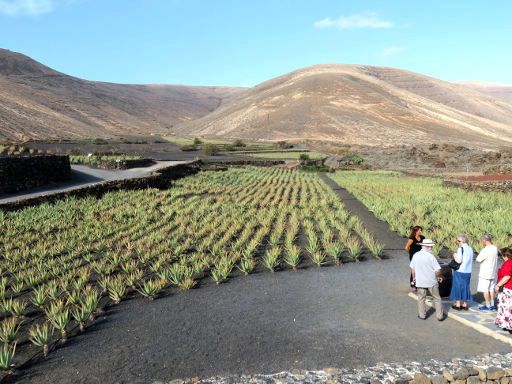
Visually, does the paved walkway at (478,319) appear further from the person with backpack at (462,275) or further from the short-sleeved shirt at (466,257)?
the short-sleeved shirt at (466,257)

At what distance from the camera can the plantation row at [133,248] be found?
9.88 metres

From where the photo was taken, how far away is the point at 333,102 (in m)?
151

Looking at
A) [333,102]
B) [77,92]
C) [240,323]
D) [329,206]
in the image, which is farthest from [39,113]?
[240,323]

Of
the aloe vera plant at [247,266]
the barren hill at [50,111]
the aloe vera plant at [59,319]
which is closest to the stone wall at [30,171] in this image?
the aloe vera plant at [247,266]

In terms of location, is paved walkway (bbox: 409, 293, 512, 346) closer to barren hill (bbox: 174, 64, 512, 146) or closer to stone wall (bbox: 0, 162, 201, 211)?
stone wall (bbox: 0, 162, 201, 211)

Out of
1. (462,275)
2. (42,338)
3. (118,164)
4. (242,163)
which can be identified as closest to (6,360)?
(42,338)

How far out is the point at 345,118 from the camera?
449 ft

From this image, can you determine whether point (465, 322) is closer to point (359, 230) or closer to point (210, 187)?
point (359, 230)

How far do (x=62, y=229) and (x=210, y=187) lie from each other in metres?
17.0

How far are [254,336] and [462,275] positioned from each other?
486cm

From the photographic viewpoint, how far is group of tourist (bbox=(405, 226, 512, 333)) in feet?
27.9

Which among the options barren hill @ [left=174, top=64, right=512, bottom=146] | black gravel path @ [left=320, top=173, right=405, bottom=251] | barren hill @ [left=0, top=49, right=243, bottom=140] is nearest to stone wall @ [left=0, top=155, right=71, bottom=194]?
black gravel path @ [left=320, top=173, right=405, bottom=251]

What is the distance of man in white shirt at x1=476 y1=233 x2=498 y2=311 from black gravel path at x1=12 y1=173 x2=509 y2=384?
1.23 meters

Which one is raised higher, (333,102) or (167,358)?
(333,102)
